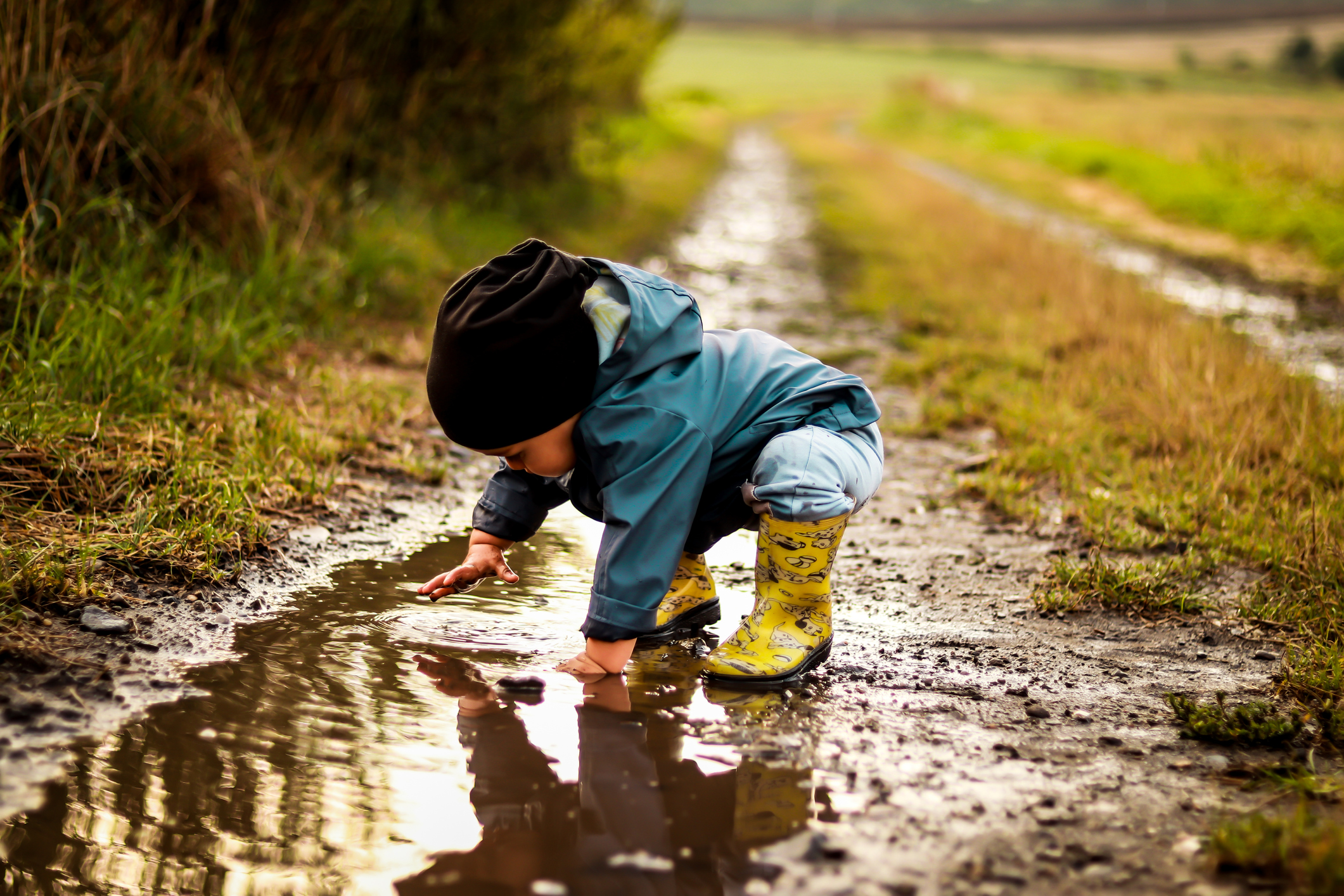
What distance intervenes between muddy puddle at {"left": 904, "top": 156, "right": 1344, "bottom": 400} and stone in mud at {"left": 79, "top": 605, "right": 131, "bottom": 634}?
4297mm

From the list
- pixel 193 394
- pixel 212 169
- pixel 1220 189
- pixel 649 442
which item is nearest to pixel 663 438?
pixel 649 442

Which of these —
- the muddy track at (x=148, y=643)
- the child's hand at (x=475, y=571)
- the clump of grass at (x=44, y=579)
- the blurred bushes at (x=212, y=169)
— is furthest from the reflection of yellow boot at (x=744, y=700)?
the blurred bushes at (x=212, y=169)

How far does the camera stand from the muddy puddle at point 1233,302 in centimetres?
529

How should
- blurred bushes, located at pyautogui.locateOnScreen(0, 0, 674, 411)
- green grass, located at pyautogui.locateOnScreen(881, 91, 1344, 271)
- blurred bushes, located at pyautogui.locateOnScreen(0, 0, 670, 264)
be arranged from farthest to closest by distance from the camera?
green grass, located at pyautogui.locateOnScreen(881, 91, 1344, 271), blurred bushes, located at pyautogui.locateOnScreen(0, 0, 670, 264), blurred bushes, located at pyautogui.locateOnScreen(0, 0, 674, 411)

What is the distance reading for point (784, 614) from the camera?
2.24m

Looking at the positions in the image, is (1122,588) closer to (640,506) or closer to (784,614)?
(784,614)

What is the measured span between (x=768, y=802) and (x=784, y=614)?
0.64 meters

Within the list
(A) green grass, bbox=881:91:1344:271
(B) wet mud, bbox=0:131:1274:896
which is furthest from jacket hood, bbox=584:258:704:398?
(A) green grass, bbox=881:91:1344:271

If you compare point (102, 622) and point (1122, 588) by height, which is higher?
point (1122, 588)

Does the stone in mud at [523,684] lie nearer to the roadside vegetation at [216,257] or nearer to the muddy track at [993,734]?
the muddy track at [993,734]

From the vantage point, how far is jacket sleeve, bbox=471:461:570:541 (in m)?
2.36

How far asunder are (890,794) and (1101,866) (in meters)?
0.34

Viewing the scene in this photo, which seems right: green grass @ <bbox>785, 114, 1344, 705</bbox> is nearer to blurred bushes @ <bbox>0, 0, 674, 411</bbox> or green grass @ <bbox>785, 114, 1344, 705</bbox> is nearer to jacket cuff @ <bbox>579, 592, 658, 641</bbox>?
jacket cuff @ <bbox>579, 592, 658, 641</bbox>

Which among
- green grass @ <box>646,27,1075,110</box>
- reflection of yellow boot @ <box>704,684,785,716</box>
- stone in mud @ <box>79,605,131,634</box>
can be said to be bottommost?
stone in mud @ <box>79,605,131,634</box>
